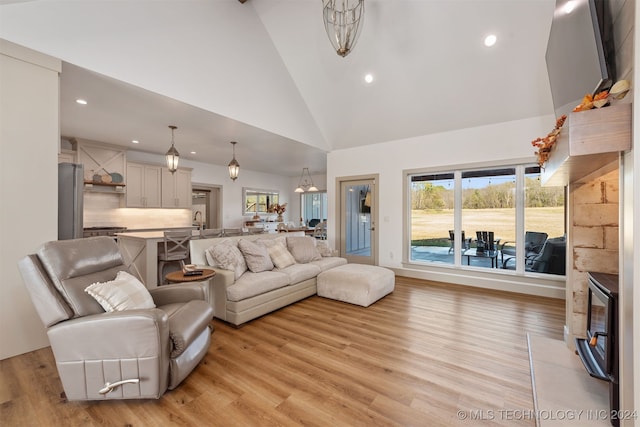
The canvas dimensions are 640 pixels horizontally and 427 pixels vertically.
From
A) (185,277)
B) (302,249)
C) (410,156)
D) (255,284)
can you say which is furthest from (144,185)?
(410,156)

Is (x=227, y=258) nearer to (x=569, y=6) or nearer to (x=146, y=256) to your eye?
(x=146, y=256)

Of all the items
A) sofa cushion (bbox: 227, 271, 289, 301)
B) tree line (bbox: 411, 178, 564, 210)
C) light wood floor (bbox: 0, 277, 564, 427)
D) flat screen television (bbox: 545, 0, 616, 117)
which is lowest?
light wood floor (bbox: 0, 277, 564, 427)

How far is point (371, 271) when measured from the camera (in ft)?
12.6

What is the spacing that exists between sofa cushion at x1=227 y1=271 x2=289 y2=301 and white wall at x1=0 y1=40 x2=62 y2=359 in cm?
174

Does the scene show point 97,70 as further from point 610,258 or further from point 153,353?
point 610,258

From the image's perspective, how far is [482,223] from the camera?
4.61 meters

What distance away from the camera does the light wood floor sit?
160 cm

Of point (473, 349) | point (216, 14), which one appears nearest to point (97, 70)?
point (216, 14)

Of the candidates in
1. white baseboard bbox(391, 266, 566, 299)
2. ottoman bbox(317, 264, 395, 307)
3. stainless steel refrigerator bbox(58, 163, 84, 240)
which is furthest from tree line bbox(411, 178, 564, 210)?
stainless steel refrigerator bbox(58, 163, 84, 240)

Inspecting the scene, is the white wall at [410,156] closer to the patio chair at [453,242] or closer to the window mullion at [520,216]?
the window mullion at [520,216]

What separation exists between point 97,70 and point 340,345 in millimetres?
3725

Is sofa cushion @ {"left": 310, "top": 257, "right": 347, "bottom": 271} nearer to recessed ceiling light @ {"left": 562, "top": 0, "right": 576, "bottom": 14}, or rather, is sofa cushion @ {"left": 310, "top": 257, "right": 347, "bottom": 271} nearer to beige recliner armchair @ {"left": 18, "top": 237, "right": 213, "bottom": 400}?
beige recliner armchair @ {"left": 18, "top": 237, "right": 213, "bottom": 400}

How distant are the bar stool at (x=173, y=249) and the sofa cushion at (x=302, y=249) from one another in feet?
5.14

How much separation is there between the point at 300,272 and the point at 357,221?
267cm
